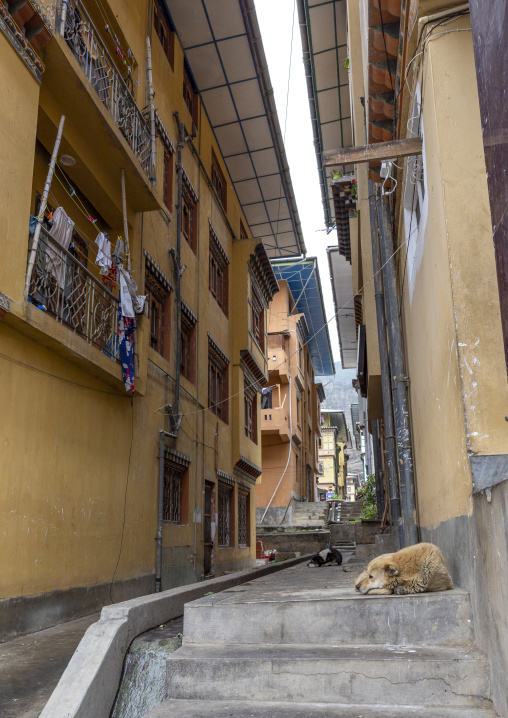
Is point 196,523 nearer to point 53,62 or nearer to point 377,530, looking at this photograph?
point 377,530

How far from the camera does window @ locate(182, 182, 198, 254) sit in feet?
54.1

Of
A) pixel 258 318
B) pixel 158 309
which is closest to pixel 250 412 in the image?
pixel 258 318

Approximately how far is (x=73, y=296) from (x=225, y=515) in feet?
37.5

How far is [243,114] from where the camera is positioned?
1888 centimetres

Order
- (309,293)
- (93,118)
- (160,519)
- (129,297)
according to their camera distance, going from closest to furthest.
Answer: (93,118) < (129,297) < (160,519) < (309,293)

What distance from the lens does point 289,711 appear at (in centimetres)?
400

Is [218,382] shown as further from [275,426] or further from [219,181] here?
[275,426]

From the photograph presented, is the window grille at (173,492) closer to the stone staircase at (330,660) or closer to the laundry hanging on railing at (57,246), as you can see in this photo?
the laundry hanging on railing at (57,246)

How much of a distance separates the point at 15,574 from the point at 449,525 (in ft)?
16.6

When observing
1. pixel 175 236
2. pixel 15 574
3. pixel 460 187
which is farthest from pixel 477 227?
pixel 175 236

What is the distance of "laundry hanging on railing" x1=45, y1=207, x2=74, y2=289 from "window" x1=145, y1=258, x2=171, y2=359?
384 cm

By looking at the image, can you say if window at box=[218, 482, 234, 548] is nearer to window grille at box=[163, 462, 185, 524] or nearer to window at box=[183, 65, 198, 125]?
window grille at box=[163, 462, 185, 524]

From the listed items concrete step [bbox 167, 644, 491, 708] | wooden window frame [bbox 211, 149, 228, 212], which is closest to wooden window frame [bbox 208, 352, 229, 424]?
wooden window frame [bbox 211, 149, 228, 212]

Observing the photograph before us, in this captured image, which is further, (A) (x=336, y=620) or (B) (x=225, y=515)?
(B) (x=225, y=515)
